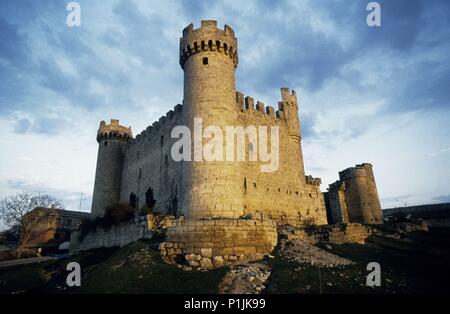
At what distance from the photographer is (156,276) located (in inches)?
479

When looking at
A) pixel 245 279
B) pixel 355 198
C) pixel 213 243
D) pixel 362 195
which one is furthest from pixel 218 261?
pixel 362 195

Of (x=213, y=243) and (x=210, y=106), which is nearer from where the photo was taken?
(x=213, y=243)

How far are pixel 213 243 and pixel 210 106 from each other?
340 inches

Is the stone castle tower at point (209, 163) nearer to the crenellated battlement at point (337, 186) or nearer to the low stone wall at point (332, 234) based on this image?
the low stone wall at point (332, 234)

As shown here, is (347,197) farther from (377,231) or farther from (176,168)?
(176,168)

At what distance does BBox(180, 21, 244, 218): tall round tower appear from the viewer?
17125 millimetres

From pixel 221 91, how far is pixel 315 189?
57.9ft

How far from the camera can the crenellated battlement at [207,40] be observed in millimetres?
20266

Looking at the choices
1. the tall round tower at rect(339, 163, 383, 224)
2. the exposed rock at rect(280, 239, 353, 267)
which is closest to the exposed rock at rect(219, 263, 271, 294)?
the exposed rock at rect(280, 239, 353, 267)

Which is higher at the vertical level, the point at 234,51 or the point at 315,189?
the point at 234,51

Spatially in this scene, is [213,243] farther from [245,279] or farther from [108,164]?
[108,164]

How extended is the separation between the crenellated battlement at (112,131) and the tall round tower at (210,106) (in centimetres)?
1931

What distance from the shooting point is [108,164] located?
36281 millimetres
